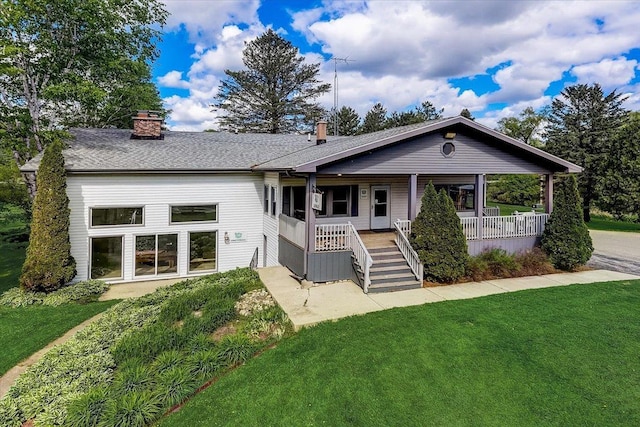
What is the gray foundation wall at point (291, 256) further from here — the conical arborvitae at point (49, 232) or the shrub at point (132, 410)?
the conical arborvitae at point (49, 232)

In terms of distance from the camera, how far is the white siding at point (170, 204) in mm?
11508

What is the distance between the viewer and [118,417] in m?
4.76

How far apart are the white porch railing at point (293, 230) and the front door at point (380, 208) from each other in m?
4.02

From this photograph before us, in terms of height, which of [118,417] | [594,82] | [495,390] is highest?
[594,82]

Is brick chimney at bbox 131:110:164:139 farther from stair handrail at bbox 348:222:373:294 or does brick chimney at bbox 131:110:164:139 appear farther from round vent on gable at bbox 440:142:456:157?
round vent on gable at bbox 440:142:456:157

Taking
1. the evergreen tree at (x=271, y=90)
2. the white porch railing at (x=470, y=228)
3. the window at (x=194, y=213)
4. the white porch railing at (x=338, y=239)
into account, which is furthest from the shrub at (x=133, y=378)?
the evergreen tree at (x=271, y=90)

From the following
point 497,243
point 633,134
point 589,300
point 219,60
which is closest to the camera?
point 589,300

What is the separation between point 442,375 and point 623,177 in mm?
22399

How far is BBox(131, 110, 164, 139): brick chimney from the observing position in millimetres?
14947

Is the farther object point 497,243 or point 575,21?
point 575,21

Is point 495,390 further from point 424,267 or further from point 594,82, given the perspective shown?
point 594,82

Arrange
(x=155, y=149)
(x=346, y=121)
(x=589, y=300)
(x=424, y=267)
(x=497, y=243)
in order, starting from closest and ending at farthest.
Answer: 1. (x=589, y=300)
2. (x=424, y=267)
3. (x=497, y=243)
4. (x=155, y=149)
5. (x=346, y=121)

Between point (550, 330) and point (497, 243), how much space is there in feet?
17.0

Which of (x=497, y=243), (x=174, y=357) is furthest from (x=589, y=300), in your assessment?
(x=174, y=357)
